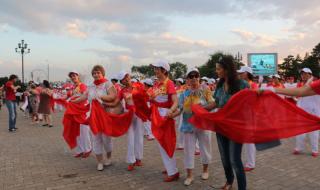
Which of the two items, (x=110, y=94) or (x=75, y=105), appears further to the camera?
(x=75, y=105)

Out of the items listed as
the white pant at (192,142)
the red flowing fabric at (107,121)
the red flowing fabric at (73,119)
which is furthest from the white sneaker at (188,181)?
the red flowing fabric at (73,119)

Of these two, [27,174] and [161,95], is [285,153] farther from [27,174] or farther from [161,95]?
[27,174]

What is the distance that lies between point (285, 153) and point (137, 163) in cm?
376

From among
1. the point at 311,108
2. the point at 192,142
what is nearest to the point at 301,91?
the point at 192,142

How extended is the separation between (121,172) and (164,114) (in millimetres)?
1499

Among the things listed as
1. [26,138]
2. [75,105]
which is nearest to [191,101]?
[75,105]

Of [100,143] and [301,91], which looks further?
[100,143]

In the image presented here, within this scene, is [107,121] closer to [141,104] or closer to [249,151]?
[141,104]

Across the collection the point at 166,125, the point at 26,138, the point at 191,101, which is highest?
the point at 191,101

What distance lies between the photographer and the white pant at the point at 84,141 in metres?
8.33

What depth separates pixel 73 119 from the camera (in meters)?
8.00

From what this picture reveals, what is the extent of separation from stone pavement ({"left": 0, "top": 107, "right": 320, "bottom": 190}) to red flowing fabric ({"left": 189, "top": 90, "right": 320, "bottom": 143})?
1.55m

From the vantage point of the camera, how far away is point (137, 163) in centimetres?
729

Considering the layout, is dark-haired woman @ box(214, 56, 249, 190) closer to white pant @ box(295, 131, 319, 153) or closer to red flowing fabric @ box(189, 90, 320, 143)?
red flowing fabric @ box(189, 90, 320, 143)
